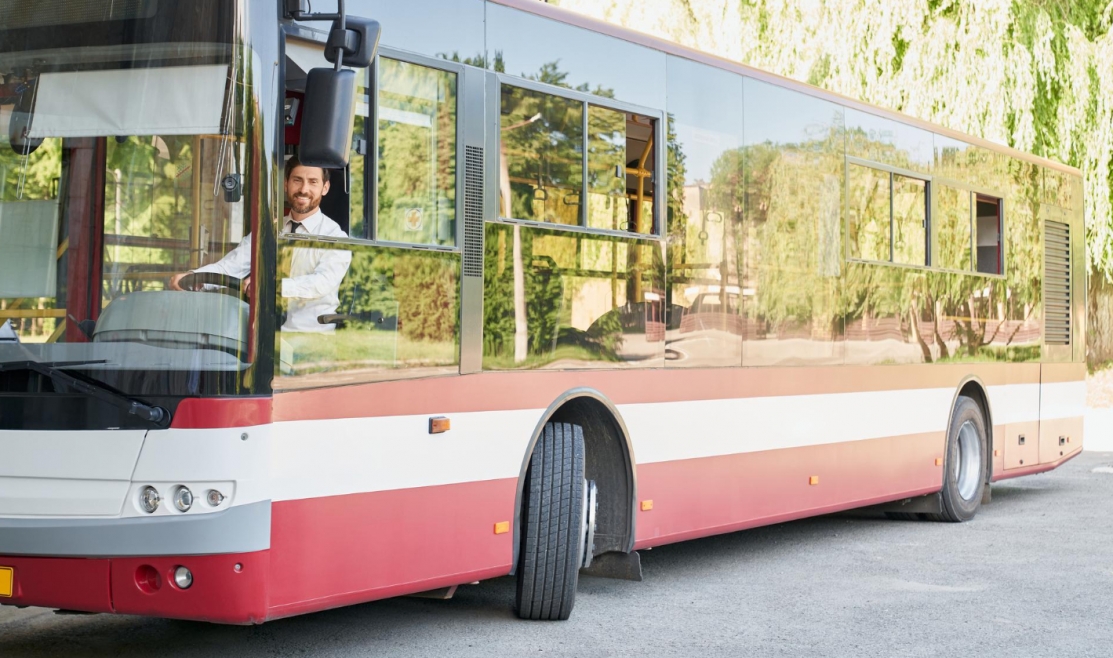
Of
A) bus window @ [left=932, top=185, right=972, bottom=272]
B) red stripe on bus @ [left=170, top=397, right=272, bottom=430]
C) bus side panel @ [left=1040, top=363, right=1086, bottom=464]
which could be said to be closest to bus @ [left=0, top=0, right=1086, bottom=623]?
red stripe on bus @ [left=170, top=397, right=272, bottom=430]

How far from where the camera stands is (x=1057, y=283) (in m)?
14.3

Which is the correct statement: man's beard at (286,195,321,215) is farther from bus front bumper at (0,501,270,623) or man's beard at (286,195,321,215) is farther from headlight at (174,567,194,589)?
headlight at (174,567,194,589)

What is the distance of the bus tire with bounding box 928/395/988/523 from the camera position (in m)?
12.3

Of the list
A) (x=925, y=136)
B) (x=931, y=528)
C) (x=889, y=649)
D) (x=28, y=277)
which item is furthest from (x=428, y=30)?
(x=931, y=528)

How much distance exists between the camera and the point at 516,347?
7.35 metres

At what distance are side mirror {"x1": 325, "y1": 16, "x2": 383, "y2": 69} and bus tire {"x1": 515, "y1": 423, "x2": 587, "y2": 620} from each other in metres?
2.57

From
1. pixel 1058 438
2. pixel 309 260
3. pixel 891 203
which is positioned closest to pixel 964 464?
pixel 1058 438

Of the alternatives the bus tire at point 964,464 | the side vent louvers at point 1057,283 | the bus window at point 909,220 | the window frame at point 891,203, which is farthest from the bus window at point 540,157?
Answer: the side vent louvers at point 1057,283

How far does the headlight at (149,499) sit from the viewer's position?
564 cm

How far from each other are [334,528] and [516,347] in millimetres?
1602

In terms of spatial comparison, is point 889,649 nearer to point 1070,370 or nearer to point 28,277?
point 28,277

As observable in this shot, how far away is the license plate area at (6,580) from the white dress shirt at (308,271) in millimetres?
1507

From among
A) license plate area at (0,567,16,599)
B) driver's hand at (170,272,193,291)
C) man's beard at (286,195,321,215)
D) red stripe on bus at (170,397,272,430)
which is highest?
man's beard at (286,195,321,215)

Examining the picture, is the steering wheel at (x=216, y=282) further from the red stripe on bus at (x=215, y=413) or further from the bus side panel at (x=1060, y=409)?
the bus side panel at (x=1060, y=409)
